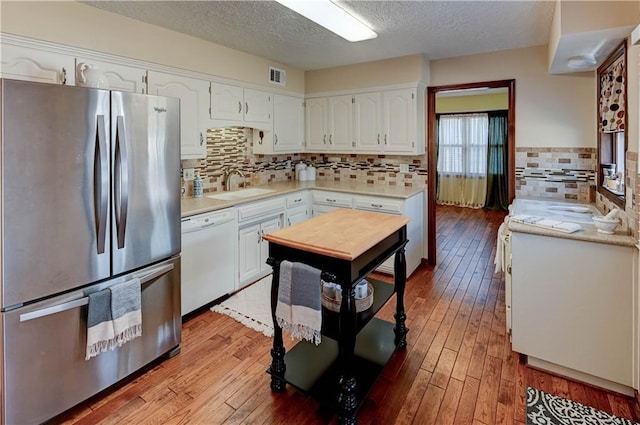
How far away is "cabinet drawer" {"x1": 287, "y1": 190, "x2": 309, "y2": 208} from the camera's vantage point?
407 centimetres

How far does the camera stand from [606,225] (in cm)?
210

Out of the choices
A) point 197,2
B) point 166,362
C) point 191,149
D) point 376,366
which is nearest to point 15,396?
point 166,362

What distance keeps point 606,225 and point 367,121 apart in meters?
2.73

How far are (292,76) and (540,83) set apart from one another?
2.76 meters

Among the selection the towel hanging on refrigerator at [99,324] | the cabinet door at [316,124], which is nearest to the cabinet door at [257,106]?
the cabinet door at [316,124]

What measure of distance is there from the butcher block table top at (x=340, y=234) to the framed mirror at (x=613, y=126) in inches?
61.4

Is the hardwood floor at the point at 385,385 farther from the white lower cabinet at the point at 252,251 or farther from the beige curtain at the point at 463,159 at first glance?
the beige curtain at the point at 463,159

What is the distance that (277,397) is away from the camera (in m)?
2.09

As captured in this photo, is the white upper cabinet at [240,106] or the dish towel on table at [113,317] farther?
the white upper cabinet at [240,106]

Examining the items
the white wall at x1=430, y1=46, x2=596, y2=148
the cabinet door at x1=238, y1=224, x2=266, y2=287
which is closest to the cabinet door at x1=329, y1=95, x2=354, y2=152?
the white wall at x1=430, y1=46, x2=596, y2=148

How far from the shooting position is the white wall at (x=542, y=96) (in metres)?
3.40

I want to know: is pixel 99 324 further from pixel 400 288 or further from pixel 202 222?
pixel 400 288

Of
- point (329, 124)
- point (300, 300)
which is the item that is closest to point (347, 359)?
point (300, 300)

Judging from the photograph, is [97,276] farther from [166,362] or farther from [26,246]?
[166,362]
